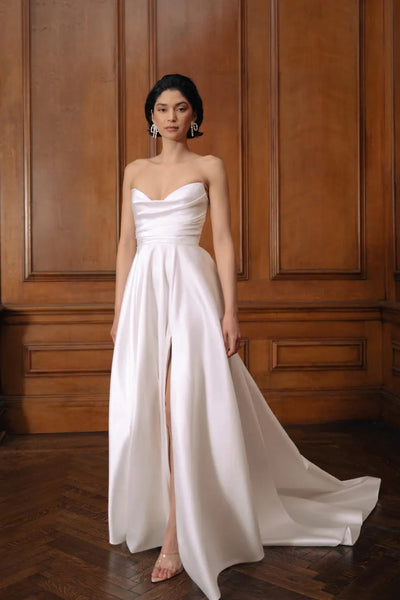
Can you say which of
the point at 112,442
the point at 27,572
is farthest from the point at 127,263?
the point at 27,572

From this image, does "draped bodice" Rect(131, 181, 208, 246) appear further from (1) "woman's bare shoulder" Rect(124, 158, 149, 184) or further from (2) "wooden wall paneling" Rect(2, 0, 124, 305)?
(2) "wooden wall paneling" Rect(2, 0, 124, 305)

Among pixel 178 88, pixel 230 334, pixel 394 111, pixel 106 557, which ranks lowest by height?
pixel 106 557

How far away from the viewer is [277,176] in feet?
14.4

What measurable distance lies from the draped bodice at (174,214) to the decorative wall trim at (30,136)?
2.00 m

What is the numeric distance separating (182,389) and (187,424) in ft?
0.40

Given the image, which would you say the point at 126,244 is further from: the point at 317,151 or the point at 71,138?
the point at 317,151

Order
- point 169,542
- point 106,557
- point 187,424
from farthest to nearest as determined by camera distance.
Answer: point 106,557
point 169,542
point 187,424

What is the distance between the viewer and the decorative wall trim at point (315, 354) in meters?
4.45

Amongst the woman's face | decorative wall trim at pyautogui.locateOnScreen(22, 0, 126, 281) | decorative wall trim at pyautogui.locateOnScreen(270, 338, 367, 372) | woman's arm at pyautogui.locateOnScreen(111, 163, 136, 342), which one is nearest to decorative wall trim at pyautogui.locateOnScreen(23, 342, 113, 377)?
decorative wall trim at pyautogui.locateOnScreen(22, 0, 126, 281)

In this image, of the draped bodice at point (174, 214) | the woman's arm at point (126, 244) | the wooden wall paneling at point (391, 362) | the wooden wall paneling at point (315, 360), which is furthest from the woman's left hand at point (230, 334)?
the wooden wall paneling at point (391, 362)

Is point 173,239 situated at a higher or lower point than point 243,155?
lower

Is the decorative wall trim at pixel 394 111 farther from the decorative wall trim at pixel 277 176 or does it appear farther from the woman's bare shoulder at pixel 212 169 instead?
the woman's bare shoulder at pixel 212 169

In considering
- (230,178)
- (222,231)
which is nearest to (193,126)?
(222,231)

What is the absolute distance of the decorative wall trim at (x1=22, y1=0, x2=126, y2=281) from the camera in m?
4.21
